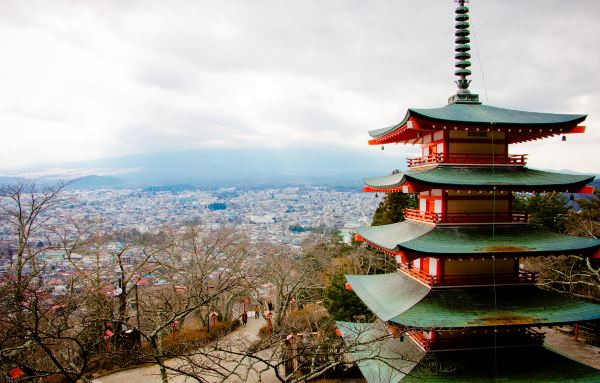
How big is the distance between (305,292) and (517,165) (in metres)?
27.0

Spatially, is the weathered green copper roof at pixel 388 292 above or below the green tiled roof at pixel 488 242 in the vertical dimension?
below

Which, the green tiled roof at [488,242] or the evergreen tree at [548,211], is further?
the evergreen tree at [548,211]

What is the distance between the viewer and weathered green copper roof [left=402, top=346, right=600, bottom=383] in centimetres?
1027

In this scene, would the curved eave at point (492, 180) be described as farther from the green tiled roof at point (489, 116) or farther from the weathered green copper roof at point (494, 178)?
the green tiled roof at point (489, 116)

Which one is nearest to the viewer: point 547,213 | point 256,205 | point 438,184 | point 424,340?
point 438,184

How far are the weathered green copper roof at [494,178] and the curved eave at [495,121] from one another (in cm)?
120

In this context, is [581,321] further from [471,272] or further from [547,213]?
[547,213]

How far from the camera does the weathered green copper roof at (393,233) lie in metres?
12.2

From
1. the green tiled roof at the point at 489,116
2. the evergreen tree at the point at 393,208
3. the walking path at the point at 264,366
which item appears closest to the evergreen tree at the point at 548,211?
the evergreen tree at the point at 393,208

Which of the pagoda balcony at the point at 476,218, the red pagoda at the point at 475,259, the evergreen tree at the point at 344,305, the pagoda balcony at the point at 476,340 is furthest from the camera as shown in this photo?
the evergreen tree at the point at 344,305

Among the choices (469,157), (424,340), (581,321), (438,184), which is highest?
(469,157)

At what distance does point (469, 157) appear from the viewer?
1208 cm

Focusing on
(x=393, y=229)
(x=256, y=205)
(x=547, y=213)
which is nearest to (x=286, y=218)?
(x=256, y=205)

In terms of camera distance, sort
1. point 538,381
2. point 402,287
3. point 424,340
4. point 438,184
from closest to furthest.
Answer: point 538,381
point 438,184
point 424,340
point 402,287
